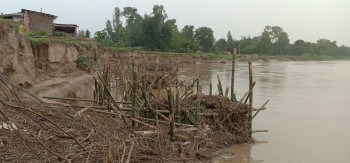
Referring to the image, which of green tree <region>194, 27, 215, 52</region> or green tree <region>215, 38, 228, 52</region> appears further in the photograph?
green tree <region>215, 38, 228, 52</region>

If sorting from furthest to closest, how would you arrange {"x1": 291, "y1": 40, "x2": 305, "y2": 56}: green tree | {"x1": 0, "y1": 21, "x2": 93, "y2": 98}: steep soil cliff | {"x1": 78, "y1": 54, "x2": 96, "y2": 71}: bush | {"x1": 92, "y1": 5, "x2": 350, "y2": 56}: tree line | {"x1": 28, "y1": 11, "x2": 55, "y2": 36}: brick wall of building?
{"x1": 291, "y1": 40, "x2": 305, "y2": 56}: green tree < {"x1": 92, "y1": 5, "x2": 350, "y2": 56}: tree line < {"x1": 28, "y1": 11, "x2": 55, "y2": 36}: brick wall of building < {"x1": 78, "y1": 54, "x2": 96, "y2": 71}: bush < {"x1": 0, "y1": 21, "x2": 93, "y2": 98}: steep soil cliff

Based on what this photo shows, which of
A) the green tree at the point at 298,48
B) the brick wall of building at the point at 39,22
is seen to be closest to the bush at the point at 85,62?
the brick wall of building at the point at 39,22

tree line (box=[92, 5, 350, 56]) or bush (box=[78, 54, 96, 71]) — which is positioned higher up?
tree line (box=[92, 5, 350, 56])

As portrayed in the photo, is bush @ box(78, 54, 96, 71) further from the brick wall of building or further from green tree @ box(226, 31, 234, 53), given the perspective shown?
green tree @ box(226, 31, 234, 53)

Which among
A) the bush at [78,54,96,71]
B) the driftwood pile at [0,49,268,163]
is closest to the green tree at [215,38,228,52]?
the bush at [78,54,96,71]

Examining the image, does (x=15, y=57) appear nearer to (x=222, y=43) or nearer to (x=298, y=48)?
(x=222, y=43)

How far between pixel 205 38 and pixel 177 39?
571 inches

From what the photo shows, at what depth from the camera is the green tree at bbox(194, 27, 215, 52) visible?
66.1 m

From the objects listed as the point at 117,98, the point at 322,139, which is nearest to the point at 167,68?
the point at 117,98

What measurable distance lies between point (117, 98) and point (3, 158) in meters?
9.02

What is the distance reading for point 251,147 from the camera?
6.46 meters

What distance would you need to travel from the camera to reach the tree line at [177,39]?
45594mm

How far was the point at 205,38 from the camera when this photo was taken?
66.1 metres

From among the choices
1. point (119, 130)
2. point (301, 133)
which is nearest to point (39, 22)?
point (301, 133)
